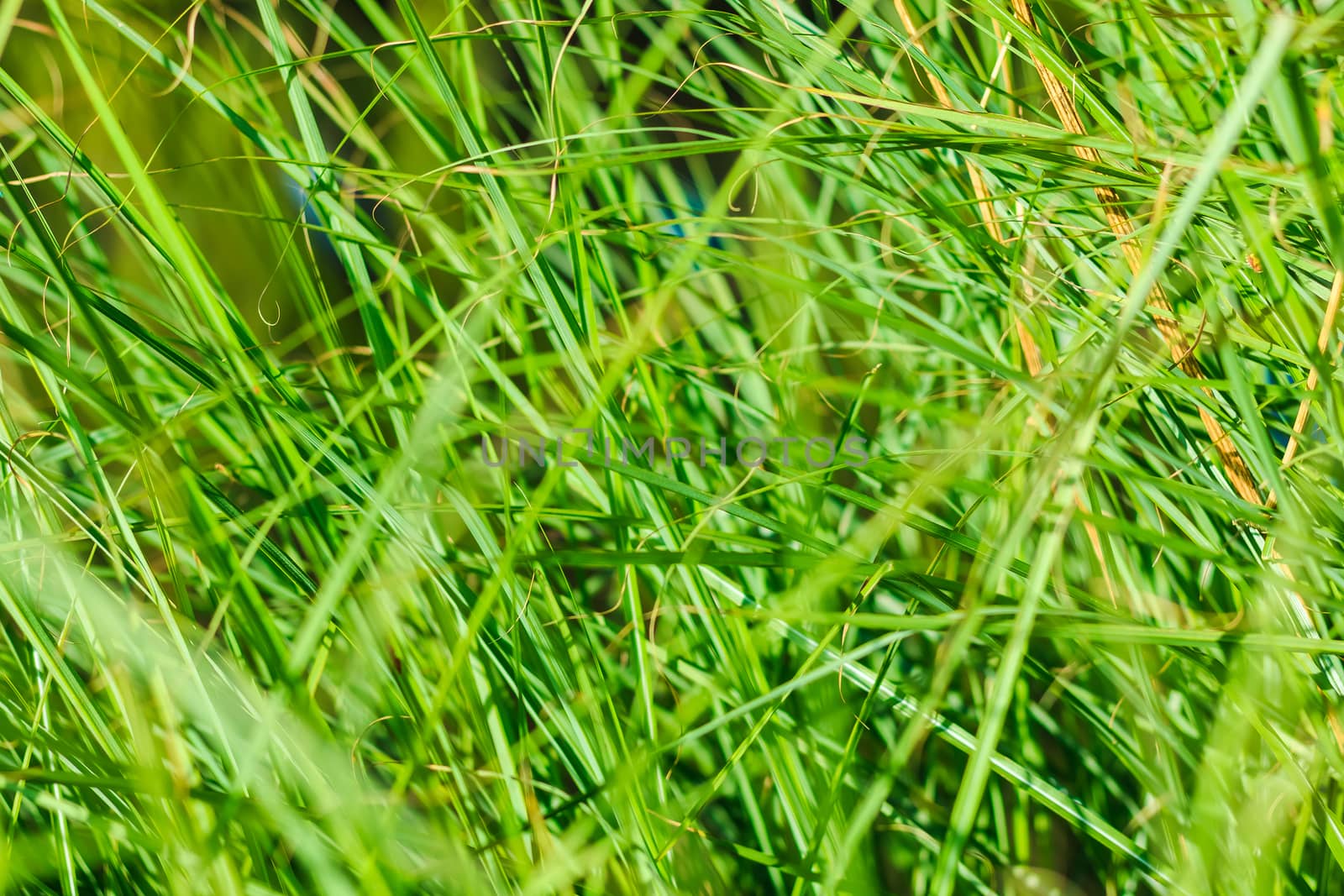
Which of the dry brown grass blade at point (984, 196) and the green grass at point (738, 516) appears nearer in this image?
the green grass at point (738, 516)

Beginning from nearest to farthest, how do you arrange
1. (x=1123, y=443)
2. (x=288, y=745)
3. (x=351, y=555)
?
(x=351, y=555)
(x=288, y=745)
(x=1123, y=443)

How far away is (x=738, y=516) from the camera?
0.31m

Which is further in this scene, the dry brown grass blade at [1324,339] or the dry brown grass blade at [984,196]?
the dry brown grass blade at [984,196]

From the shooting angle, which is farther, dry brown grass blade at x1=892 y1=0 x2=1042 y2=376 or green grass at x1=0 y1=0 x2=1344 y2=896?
dry brown grass blade at x1=892 y1=0 x2=1042 y2=376

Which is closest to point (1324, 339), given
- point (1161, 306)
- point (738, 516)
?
point (1161, 306)

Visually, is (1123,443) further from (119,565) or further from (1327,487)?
(119,565)

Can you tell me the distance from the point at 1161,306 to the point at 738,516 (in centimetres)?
20

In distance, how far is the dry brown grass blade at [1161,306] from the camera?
35 cm

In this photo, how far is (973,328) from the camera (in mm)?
524

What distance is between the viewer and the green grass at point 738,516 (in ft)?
0.91

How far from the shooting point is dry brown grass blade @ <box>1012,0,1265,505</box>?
349mm

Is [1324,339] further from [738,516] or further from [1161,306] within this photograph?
[738,516]

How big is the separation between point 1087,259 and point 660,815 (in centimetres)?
30

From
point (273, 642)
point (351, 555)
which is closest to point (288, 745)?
point (273, 642)
